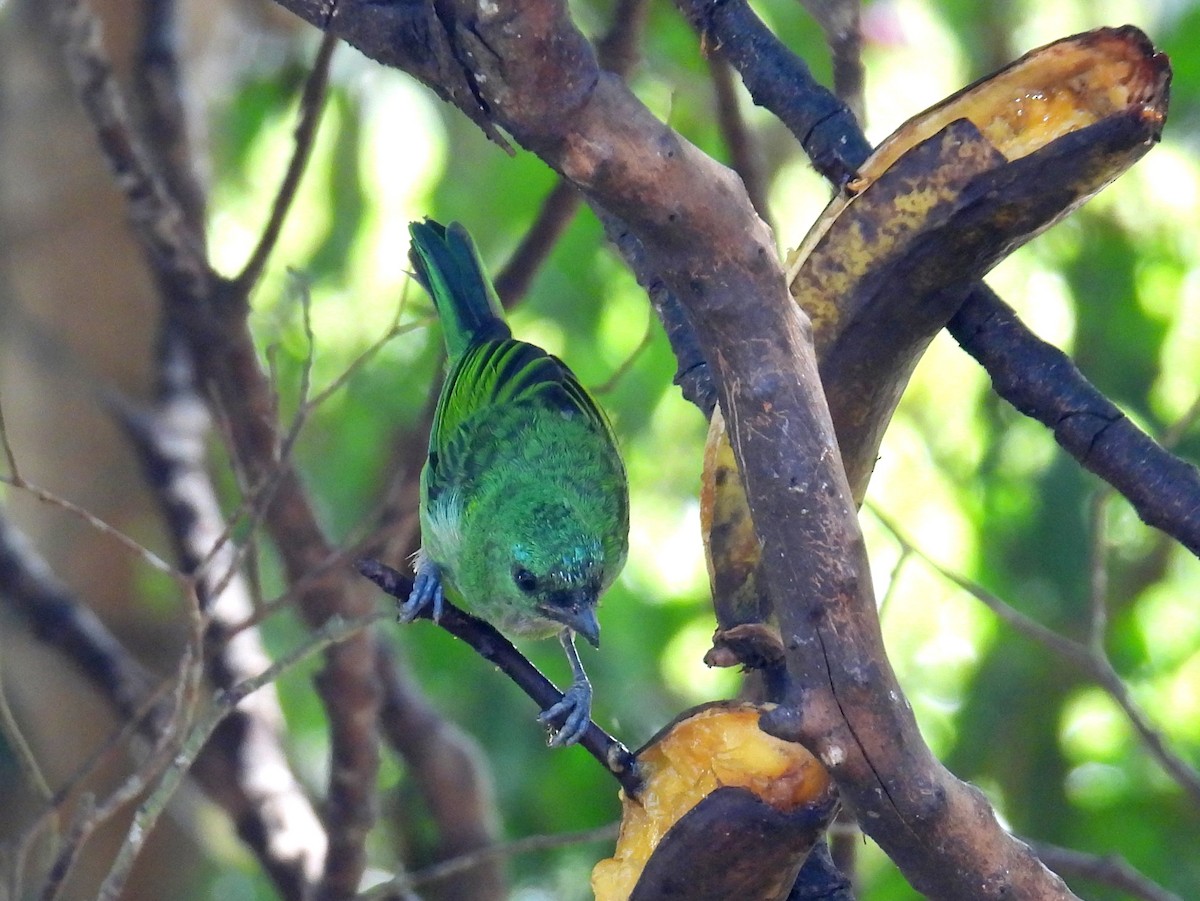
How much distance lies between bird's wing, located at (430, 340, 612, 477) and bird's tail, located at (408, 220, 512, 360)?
0.15m

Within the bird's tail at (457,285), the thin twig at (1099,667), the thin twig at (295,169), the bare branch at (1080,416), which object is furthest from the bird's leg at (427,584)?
the bare branch at (1080,416)

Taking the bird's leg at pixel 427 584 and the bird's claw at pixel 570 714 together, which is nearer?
the bird's claw at pixel 570 714

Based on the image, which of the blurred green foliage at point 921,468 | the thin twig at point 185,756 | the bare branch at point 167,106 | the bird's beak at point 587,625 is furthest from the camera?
the blurred green foliage at point 921,468

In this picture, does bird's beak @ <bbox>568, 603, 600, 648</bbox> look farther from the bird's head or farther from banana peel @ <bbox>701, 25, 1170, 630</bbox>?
banana peel @ <bbox>701, 25, 1170, 630</bbox>

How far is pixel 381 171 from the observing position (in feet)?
19.1

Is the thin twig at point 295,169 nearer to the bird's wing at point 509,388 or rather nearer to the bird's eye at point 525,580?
the bird's wing at point 509,388

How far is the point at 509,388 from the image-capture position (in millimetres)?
3705

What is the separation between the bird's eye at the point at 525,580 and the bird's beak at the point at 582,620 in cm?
8

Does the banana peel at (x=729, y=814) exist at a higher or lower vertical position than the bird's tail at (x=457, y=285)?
lower

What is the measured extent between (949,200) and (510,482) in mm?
1811

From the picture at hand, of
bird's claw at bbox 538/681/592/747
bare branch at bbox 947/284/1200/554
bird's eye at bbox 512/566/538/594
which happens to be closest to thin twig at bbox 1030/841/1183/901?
bird's claw at bbox 538/681/592/747

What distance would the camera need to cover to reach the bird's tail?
392cm

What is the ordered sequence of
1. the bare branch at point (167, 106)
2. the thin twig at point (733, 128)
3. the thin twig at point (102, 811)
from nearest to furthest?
the thin twig at point (102, 811) < the thin twig at point (733, 128) < the bare branch at point (167, 106)

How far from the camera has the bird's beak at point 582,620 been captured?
10.5 ft
